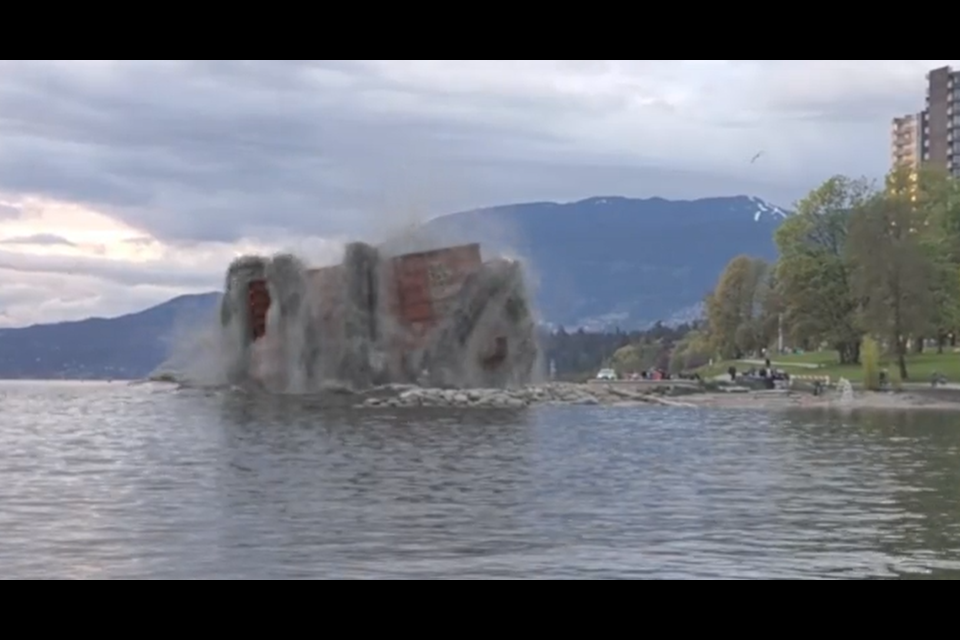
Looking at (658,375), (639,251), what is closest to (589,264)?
(639,251)

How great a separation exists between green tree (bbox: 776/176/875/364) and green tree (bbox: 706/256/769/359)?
3.73 meters

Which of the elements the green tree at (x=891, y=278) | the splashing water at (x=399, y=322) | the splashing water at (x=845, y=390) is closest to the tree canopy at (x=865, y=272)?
the green tree at (x=891, y=278)

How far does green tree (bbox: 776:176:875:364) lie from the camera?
4434 centimetres

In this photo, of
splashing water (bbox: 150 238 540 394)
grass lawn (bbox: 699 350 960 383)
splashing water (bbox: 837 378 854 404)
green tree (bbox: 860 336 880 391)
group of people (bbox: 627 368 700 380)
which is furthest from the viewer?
group of people (bbox: 627 368 700 380)

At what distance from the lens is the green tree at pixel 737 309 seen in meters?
51.3

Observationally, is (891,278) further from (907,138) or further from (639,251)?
(639,251)

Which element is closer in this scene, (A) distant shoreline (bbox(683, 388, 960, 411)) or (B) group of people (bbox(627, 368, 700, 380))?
(A) distant shoreline (bbox(683, 388, 960, 411))

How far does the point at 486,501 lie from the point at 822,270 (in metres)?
32.0

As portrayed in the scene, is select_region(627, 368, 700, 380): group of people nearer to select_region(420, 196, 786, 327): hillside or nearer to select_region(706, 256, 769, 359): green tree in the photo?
select_region(706, 256, 769, 359): green tree

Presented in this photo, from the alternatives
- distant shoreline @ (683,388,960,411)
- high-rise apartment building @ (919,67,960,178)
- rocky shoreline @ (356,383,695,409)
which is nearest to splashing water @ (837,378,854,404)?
distant shoreline @ (683,388,960,411)

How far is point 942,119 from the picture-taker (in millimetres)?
98812
